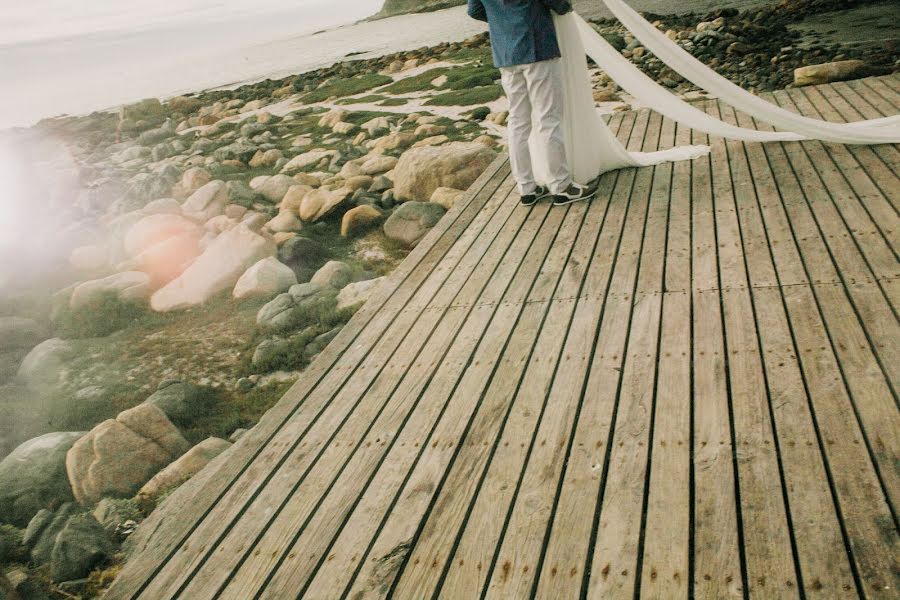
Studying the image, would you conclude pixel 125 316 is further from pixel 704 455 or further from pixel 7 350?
pixel 704 455

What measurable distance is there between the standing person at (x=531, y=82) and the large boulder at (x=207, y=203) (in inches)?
254

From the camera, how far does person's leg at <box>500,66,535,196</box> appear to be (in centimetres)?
495

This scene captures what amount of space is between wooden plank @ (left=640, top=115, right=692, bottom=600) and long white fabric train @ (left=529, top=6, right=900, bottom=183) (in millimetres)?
1695

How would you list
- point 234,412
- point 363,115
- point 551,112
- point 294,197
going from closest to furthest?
point 551,112, point 234,412, point 294,197, point 363,115

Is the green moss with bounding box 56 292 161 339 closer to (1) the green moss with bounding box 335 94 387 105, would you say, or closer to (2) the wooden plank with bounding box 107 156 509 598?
(2) the wooden plank with bounding box 107 156 509 598

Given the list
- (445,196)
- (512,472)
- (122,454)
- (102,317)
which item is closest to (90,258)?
(102,317)

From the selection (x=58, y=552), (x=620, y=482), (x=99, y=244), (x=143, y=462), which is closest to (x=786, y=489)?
(x=620, y=482)

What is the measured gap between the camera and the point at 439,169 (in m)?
8.36

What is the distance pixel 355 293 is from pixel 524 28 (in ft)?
9.96

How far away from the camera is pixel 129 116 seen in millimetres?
27453

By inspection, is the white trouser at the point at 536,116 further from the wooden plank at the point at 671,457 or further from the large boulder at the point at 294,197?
the large boulder at the point at 294,197

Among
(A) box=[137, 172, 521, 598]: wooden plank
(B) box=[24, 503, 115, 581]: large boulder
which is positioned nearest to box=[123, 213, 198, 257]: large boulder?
(B) box=[24, 503, 115, 581]: large boulder

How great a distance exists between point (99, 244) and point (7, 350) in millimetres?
3535

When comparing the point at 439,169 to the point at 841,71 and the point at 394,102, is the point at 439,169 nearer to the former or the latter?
the point at 841,71
